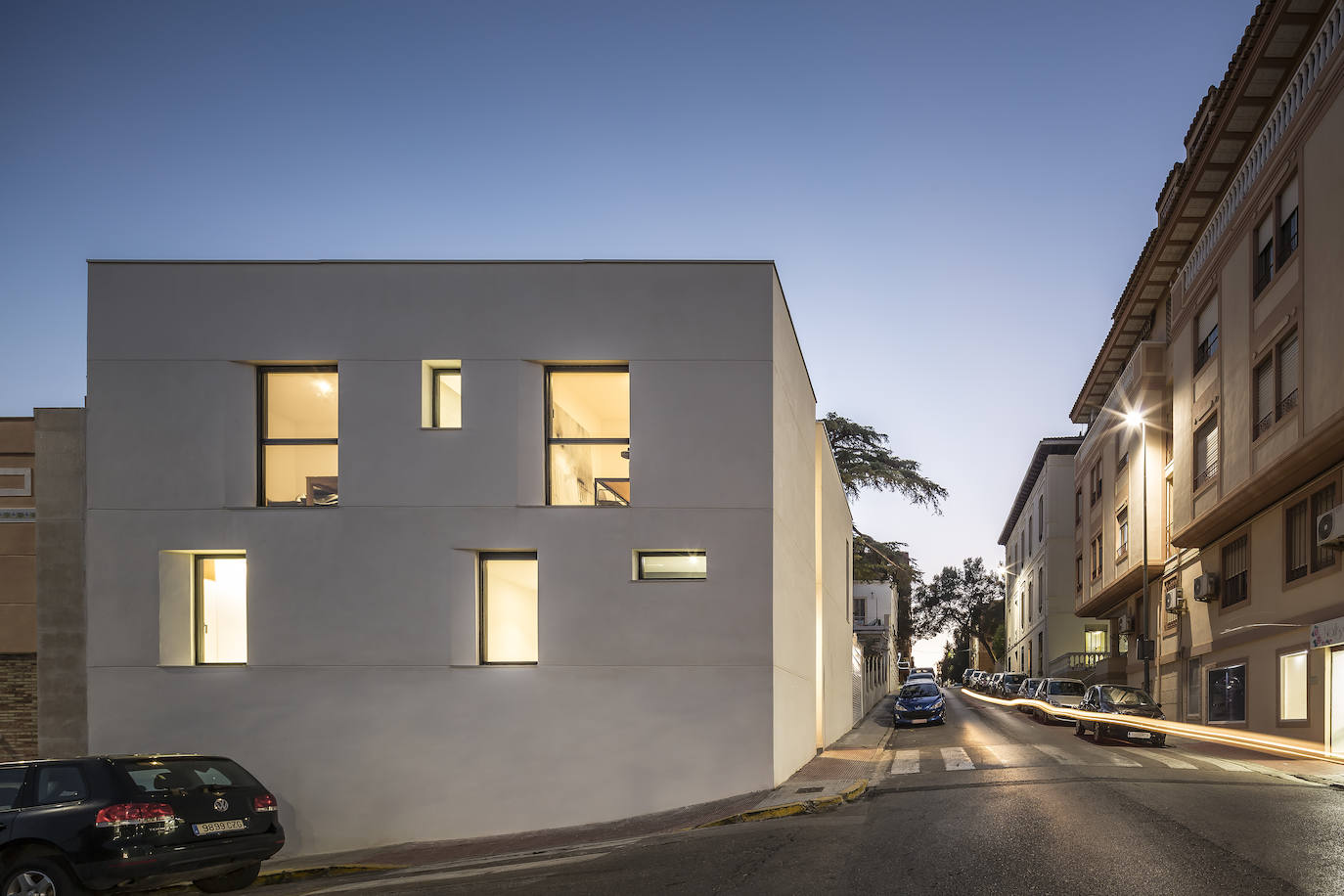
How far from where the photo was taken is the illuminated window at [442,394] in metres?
15.2

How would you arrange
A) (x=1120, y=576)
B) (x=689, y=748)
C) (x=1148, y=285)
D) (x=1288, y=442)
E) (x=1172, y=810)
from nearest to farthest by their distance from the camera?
(x=1172, y=810), (x=689, y=748), (x=1288, y=442), (x=1148, y=285), (x=1120, y=576)

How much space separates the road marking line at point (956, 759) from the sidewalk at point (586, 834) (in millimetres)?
3101

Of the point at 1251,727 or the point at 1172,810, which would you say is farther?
the point at 1251,727

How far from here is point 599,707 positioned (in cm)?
1437

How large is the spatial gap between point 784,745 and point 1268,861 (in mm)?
7569

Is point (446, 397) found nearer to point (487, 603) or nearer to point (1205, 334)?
point (487, 603)

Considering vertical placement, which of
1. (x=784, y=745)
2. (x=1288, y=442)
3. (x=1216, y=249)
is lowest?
(x=784, y=745)

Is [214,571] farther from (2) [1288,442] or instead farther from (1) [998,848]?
(2) [1288,442]

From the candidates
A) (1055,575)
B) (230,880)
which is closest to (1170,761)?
(230,880)

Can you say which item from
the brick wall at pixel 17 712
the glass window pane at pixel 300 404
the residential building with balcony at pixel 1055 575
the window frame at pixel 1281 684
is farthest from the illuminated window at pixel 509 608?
the residential building with balcony at pixel 1055 575

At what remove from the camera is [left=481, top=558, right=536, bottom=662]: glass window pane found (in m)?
14.9

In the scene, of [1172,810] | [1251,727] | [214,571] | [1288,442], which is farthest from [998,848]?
[1251,727]

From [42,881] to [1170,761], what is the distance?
702 inches

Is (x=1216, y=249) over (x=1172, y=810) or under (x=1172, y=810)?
over
